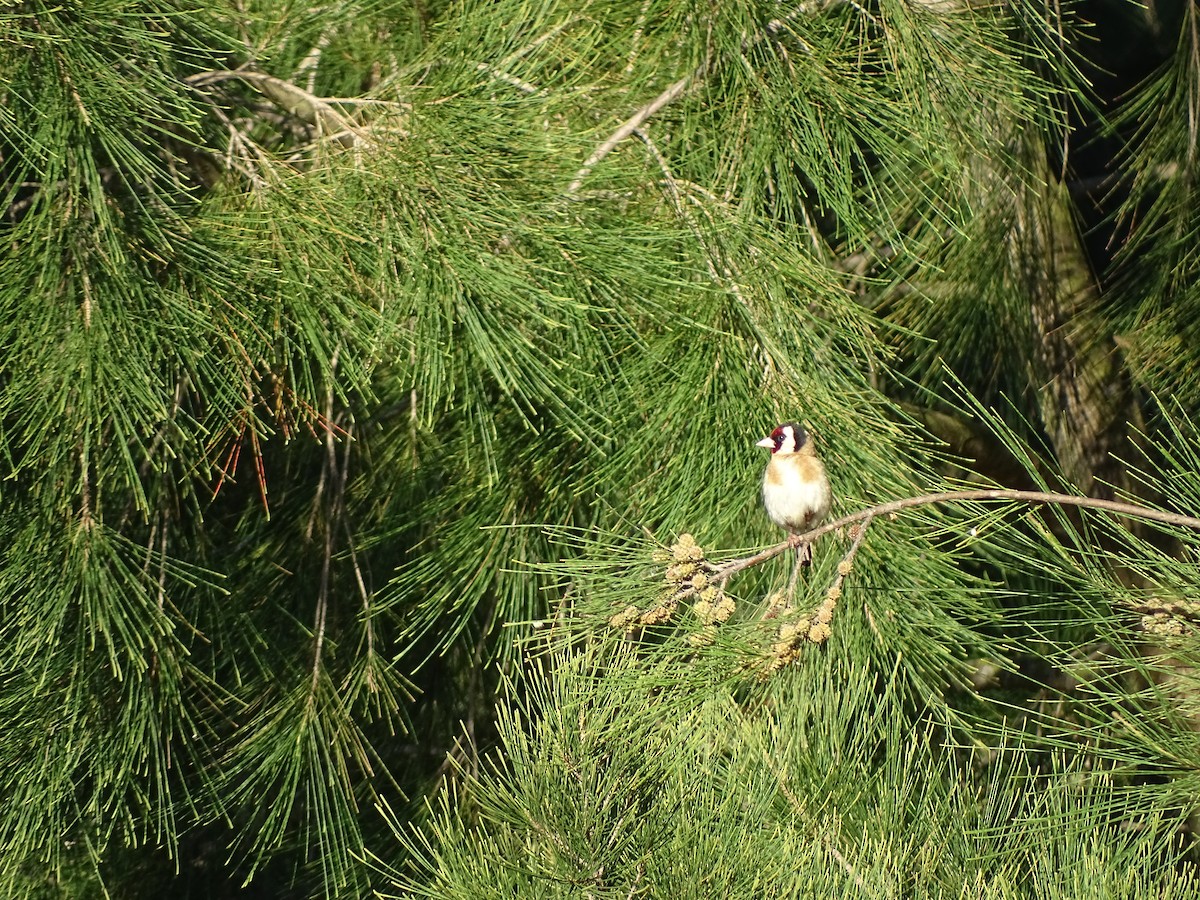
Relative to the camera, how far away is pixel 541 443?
50.6 inches

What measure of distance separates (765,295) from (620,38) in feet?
1.29

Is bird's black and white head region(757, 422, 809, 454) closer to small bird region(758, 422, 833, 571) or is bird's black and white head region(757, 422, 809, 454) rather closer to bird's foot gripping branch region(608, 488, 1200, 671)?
small bird region(758, 422, 833, 571)

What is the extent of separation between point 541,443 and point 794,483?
27 cm

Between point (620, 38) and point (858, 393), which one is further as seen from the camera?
point (620, 38)

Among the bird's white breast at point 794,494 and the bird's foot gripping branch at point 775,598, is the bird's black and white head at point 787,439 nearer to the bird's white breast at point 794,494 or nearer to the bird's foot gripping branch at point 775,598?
the bird's white breast at point 794,494

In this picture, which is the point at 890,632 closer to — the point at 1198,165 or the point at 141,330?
the point at 141,330

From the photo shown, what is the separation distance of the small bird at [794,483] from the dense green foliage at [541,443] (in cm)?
2

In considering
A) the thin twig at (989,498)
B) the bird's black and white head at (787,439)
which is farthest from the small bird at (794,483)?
the thin twig at (989,498)

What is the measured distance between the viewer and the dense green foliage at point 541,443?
0.94 meters

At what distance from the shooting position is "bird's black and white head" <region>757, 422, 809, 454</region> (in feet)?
3.81

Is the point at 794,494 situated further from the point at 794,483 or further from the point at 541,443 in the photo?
the point at 541,443

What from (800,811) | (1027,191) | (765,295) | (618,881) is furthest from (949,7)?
(618,881)

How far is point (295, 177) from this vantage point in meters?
1.13

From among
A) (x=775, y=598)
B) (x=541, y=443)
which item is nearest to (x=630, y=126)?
(x=541, y=443)
